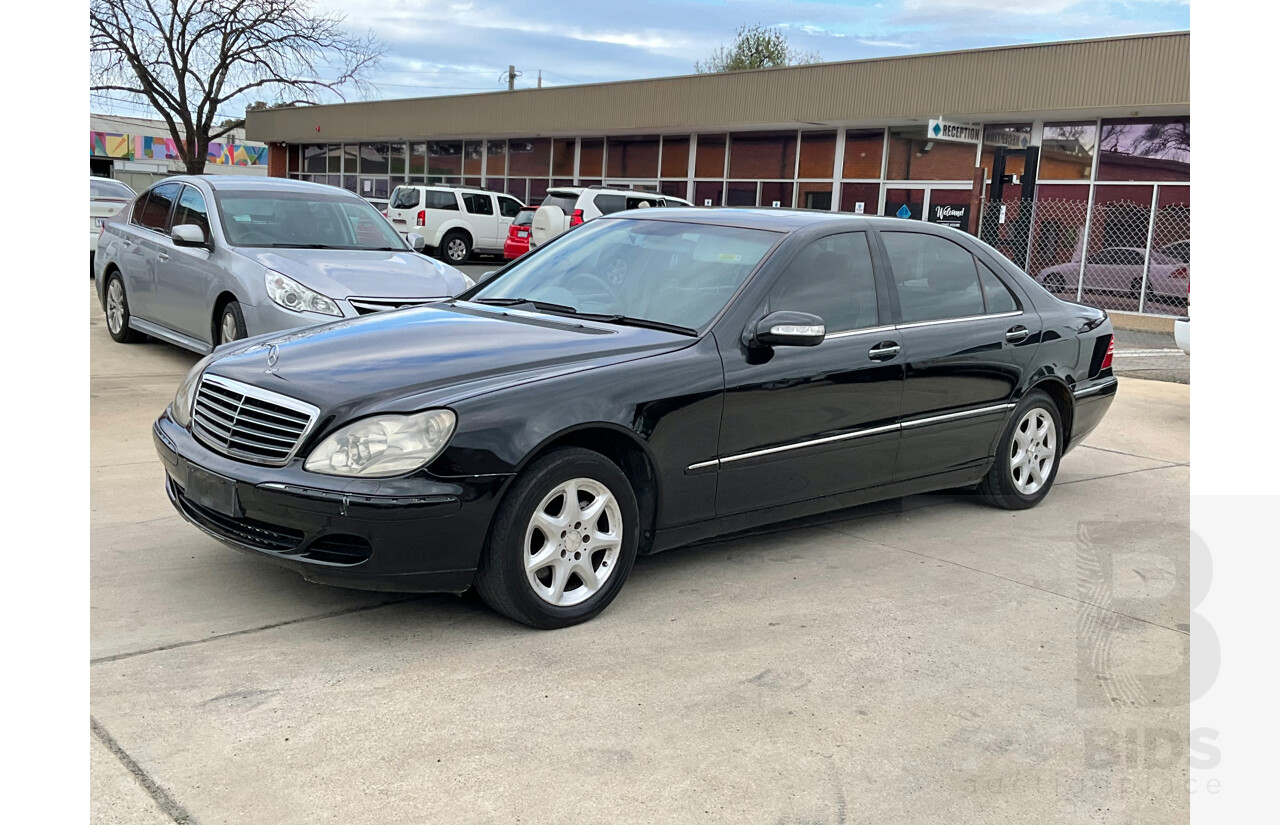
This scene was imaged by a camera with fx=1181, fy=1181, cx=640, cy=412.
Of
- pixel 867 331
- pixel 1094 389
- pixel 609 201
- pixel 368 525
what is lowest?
pixel 368 525

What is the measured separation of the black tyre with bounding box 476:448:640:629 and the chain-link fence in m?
14.6

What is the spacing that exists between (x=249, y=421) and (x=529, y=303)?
1562 mm

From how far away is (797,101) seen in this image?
24.6 m

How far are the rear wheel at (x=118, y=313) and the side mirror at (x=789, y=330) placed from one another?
7.79 meters

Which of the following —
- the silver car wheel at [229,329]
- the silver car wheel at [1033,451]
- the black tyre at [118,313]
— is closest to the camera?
the silver car wheel at [1033,451]

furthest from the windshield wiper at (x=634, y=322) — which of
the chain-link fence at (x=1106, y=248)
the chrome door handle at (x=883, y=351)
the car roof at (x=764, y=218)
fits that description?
the chain-link fence at (x=1106, y=248)

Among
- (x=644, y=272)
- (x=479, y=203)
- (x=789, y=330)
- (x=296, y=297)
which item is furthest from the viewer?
(x=479, y=203)

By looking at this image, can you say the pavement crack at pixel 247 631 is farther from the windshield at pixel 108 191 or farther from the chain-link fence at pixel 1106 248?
the windshield at pixel 108 191

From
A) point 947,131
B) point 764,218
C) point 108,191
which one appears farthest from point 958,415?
point 108,191

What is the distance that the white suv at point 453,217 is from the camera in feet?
88.7

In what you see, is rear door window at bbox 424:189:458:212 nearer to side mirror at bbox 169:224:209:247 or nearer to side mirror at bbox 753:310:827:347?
side mirror at bbox 169:224:209:247

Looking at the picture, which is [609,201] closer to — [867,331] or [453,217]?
[453,217]

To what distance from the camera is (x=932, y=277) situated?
19.4 ft
